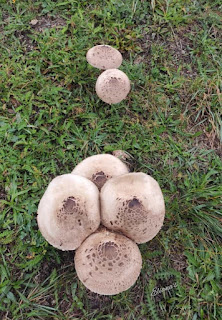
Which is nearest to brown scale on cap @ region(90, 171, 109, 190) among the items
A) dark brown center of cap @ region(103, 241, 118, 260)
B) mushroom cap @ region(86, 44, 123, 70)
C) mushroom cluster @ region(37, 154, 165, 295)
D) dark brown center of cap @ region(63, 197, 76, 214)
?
mushroom cluster @ region(37, 154, 165, 295)

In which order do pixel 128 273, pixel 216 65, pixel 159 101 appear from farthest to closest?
pixel 216 65, pixel 159 101, pixel 128 273

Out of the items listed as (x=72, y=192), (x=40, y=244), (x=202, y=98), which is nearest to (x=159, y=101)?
(x=202, y=98)

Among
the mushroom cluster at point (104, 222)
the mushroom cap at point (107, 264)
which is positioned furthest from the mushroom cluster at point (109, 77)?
the mushroom cap at point (107, 264)

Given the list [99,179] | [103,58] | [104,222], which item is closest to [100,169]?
[99,179]

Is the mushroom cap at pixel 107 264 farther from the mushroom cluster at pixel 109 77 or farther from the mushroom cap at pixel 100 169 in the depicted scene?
the mushroom cluster at pixel 109 77

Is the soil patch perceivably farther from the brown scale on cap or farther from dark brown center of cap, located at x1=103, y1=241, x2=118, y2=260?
dark brown center of cap, located at x1=103, y1=241, x2=118, y2=260

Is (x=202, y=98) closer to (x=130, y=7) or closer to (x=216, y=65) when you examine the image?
(x=216, y=65)
